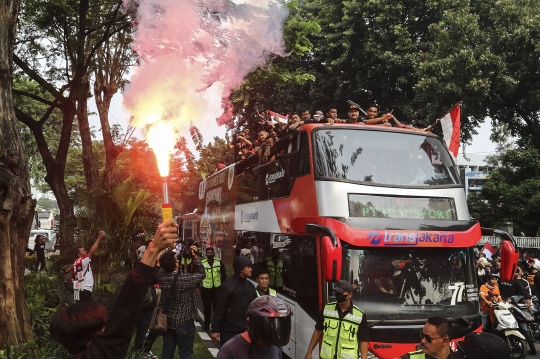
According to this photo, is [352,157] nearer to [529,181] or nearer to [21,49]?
[21,49]

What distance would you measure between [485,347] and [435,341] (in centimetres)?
64

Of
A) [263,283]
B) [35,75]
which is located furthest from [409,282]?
[35,75]

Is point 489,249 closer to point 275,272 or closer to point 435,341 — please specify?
point 275,272

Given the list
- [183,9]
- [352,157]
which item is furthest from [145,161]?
[352,157]

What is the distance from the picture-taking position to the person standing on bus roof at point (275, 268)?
8531mm

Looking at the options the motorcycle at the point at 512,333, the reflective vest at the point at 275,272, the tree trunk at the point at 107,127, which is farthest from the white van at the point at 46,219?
the motorcycle at the point at 512,333

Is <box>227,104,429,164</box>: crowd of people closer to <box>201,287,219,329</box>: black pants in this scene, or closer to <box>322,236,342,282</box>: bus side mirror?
<box>201,287,219,329</box>: black pants

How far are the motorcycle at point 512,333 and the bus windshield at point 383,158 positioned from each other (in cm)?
255

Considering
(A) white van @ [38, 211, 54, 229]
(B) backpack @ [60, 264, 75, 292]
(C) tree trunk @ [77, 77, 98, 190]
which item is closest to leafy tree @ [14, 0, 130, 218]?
(C) tree trunk @ [77, 77, 98, 190]

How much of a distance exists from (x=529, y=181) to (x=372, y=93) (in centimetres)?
682

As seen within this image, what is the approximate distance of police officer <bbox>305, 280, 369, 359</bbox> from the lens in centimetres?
488

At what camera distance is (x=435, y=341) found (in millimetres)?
3660

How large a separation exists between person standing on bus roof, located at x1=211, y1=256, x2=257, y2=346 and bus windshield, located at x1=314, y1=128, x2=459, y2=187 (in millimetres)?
1937

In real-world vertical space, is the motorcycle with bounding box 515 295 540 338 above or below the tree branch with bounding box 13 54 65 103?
below
